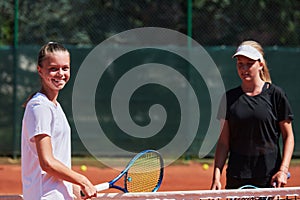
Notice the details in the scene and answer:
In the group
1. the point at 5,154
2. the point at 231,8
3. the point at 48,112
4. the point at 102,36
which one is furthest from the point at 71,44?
the point at 48,112

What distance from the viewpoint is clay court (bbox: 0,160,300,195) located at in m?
8.62

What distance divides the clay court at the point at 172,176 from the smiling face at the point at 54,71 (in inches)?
213

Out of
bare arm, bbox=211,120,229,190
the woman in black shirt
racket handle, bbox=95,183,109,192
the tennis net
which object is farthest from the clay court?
racket handle, bbox=95,183,109,192

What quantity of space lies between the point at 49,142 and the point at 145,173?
1022mm

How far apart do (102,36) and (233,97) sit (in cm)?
780

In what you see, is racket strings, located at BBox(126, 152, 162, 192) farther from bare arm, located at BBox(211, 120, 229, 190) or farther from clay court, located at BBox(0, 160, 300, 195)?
clay court, located at BBox(0, 160, 300, 195)

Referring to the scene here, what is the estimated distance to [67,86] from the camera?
35.1 ft

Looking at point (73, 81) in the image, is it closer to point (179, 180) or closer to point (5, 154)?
point (5, 154)

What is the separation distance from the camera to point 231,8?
40.3 feet

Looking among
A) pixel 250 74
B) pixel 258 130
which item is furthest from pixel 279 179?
pixel 250 74

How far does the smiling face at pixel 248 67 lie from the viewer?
393 cm

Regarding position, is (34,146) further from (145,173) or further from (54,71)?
(145,173)

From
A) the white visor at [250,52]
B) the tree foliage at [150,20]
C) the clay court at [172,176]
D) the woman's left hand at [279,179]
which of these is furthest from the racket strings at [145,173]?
the tree foliage at [150,20]

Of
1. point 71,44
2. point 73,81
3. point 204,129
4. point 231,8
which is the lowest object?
point 204,129
